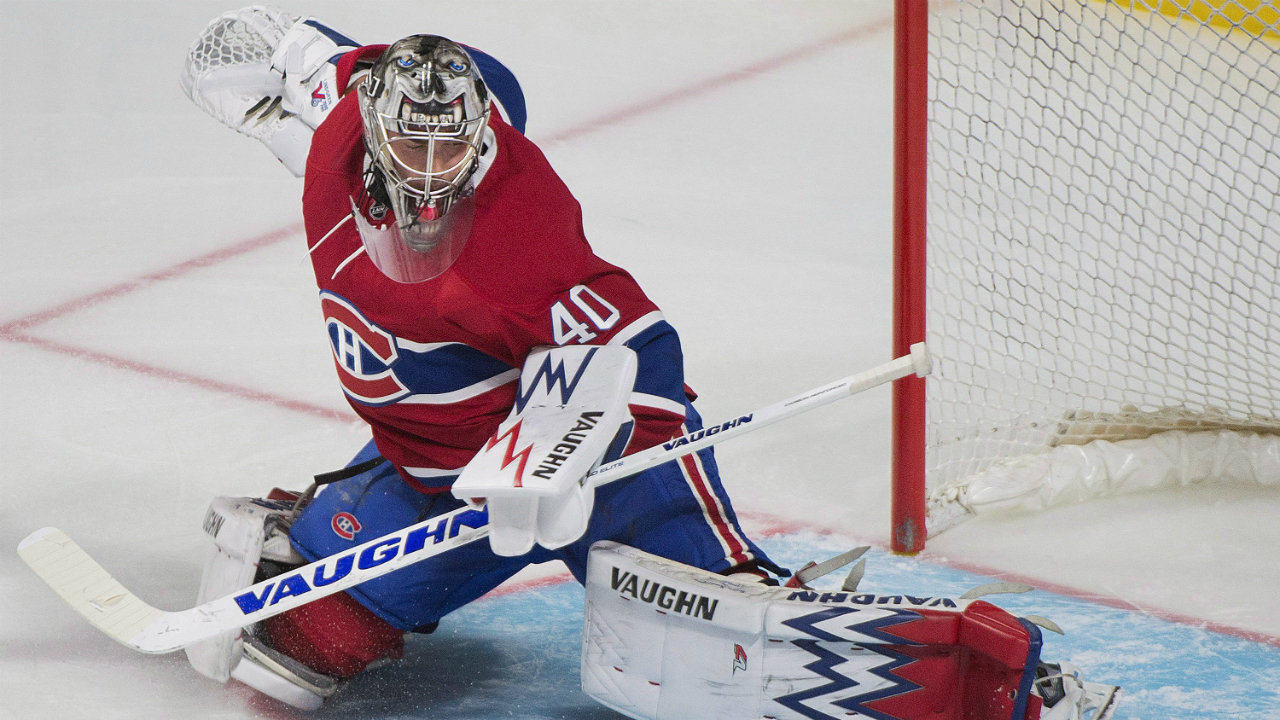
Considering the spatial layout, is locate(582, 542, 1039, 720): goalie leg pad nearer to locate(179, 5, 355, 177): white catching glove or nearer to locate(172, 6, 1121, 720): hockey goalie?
locate(172, 6, 1121, 720): hockey goalie

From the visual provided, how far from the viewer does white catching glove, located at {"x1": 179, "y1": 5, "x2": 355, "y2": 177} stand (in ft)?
8.16

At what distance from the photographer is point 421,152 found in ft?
6.10

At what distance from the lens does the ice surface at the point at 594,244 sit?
8.17 ft

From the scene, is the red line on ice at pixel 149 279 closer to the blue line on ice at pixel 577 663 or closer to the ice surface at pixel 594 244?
the ice surface at pixel 594 244

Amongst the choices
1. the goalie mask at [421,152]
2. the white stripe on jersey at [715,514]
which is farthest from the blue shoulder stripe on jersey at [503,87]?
the white stripe on jersey at [715,514]

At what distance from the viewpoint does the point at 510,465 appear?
176 centimetres

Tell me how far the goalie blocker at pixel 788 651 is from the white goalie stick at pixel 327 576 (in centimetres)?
20

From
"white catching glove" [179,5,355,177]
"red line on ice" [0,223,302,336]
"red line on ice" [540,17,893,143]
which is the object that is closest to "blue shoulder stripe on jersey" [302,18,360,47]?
Answer: "white catching glove" [179,5,355,177]

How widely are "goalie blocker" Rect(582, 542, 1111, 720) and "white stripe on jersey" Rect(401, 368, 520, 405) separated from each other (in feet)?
0.91

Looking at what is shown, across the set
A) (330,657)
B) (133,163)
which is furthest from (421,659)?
(133,163)

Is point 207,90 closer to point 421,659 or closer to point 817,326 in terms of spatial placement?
point 421,659

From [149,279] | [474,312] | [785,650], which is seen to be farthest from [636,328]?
[149,279]

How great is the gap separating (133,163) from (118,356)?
126 centimetres

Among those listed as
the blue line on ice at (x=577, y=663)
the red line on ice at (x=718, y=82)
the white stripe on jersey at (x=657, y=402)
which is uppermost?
the red line on ice at (x=718, y=82)
